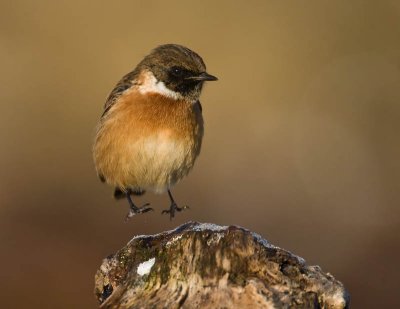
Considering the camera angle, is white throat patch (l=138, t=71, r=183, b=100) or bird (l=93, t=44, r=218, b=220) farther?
white throat patch (l=138, t=71, r=183, b=100)

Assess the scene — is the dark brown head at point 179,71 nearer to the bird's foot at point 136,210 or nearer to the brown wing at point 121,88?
the brown wing at point 121,88

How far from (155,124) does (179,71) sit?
1.97 ft

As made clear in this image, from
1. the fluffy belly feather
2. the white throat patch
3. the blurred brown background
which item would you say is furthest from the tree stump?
the blurred brown background

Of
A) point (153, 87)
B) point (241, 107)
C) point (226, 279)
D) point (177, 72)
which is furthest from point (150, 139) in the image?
point (241, 107)

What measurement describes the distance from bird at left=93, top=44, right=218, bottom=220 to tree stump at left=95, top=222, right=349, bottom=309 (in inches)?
134

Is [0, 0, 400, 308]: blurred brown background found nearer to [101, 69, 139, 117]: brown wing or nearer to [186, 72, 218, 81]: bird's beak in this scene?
[101, 69, 139, 117]: brown wing

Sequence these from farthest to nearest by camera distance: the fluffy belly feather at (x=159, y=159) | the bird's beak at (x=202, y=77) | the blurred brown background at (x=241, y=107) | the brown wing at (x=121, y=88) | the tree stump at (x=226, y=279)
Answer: the blurred brown background at (x=241, y=107) < the brown wing at (x=121, y=88) < the bird's beak at (x=202, y=77) < the fluffy belly feather at (x=159, y=159) < the tree stump at (x=226, y=279)

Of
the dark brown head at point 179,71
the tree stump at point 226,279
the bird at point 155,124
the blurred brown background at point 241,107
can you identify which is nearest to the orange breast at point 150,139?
the bird at point 155,124

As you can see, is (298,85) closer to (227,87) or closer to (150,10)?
(227,87)

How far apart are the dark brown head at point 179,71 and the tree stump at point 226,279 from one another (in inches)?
147

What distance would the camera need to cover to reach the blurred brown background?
12.9 meters

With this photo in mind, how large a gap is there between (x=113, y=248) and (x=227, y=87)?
193 inches

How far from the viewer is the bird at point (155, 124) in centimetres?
724

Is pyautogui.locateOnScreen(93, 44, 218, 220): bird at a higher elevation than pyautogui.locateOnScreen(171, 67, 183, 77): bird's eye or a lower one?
lower
